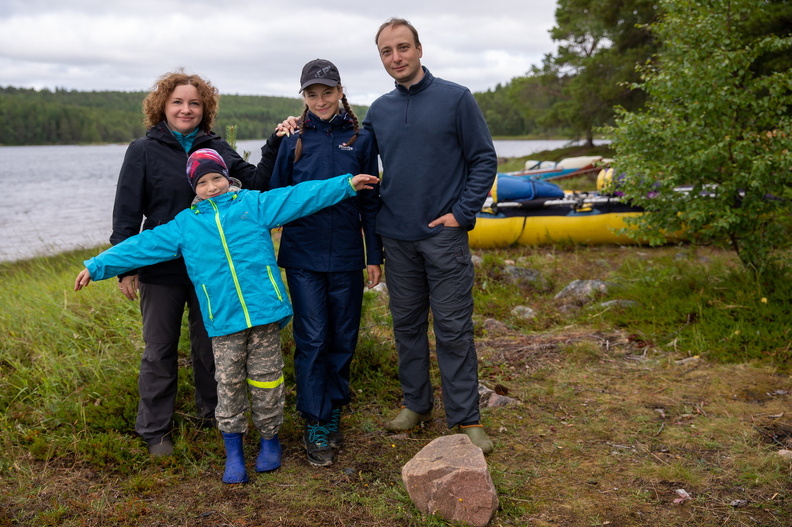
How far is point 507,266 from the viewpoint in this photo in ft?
26.2

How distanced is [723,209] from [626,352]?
1.66 m

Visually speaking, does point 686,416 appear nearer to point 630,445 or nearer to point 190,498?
point 630,445

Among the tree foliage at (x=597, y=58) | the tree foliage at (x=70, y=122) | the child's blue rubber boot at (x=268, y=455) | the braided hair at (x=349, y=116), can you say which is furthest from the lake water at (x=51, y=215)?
the tree foliage at (x=70, y=122)

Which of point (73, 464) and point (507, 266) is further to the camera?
point (507, 266)

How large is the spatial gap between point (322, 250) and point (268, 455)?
3.95 ft

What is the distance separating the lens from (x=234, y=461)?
3.61 m

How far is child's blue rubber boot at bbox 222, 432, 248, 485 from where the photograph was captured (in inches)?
140

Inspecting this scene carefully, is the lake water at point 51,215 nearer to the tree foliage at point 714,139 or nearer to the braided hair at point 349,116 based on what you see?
the braided hair at point 349,116

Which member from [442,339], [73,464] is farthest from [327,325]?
[73,464]

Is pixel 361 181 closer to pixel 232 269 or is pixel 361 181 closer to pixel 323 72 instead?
pixel 323 72

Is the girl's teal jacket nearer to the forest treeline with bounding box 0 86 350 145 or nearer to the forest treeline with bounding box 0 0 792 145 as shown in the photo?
the forest treeline with bounding box 0 0 792 145

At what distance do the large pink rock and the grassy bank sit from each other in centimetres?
9

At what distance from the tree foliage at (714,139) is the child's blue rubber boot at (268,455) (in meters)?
4.17

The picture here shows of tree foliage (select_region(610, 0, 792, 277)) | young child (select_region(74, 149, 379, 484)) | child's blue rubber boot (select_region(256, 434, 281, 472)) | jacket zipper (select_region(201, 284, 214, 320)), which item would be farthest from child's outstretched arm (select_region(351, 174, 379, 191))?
tree foliage (select_region(610, 0, 792, 277))
